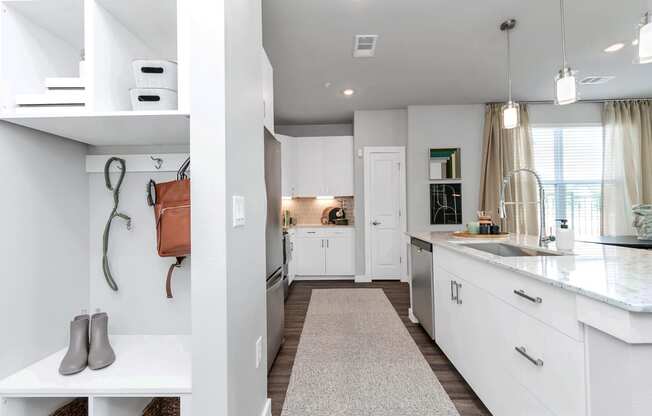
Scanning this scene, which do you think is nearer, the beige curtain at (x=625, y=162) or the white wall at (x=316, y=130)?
the beige curtain at (x=625, y=162)

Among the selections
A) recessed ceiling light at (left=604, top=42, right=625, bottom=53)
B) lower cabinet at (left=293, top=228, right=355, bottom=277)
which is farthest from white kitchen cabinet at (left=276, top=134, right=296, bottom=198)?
recessed ceiling light at (left=604, top=42, right=625, bottom=53)

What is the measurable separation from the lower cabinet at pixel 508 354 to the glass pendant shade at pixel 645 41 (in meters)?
1.30

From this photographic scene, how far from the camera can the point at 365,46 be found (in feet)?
10.3

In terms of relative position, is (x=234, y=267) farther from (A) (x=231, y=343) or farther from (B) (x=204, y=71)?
(B) (x=204, y=71)

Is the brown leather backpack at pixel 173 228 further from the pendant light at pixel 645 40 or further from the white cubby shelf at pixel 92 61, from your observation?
the pendant light at pixel 645 40

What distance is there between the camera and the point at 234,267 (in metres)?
1.12

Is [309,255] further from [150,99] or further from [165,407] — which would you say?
[150,99]

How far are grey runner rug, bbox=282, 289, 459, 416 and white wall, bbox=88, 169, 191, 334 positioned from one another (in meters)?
1.01

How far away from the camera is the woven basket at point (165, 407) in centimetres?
135

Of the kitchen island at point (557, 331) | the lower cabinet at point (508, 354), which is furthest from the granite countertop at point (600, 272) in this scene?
the lower cabinet at point (508, 354)

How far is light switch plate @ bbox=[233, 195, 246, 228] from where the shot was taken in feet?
3.75

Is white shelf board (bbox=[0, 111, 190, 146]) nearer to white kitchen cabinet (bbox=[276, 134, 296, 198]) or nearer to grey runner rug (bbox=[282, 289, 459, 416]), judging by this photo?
grey runner rug (bbox=[282, 289, 459, 416])

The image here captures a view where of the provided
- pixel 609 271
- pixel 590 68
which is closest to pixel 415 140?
pixel 590 68

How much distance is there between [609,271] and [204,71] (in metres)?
1.65
